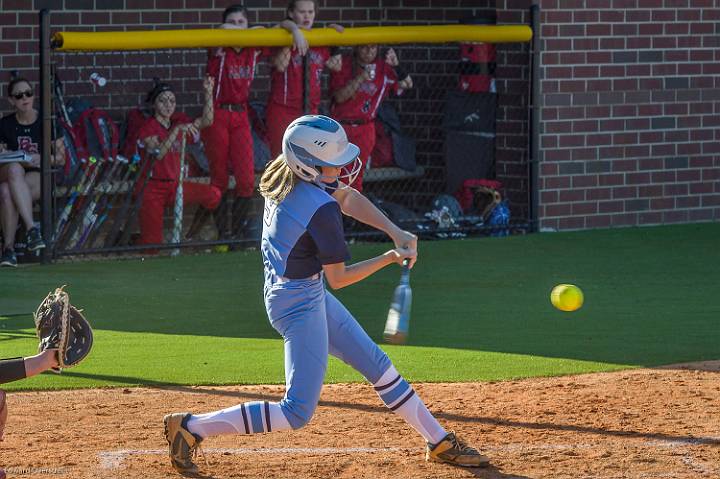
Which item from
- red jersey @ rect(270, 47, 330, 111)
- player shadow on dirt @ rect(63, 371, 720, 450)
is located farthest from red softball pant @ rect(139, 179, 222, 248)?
player shadow on dirt @ rect(63, 371, 720, 450)

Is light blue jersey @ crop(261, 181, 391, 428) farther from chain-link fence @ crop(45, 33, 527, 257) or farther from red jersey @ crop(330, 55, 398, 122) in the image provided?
red jersey @ crop(330, 55, 398, 122)

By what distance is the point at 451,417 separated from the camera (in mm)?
7488

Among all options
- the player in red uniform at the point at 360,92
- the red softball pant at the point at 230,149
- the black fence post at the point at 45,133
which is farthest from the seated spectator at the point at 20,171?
the player in red uniform at the point at 360,92

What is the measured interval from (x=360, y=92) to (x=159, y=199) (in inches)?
93.0

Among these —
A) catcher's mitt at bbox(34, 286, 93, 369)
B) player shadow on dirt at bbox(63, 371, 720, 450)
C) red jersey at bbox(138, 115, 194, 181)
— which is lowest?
player shadow on dirt at bbox(63, 371, 720, 450)

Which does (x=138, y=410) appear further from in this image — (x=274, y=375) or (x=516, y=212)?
(x=516, y=212)

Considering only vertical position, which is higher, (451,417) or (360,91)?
(360,91)

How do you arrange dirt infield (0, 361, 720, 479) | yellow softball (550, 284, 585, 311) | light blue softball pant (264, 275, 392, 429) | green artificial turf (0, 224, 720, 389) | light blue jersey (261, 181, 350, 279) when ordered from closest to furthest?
light blue jersey (261, 181, 350, 279), light blue softball pant (264, 275, 392, 429), dirt infield (0, 361, 720, 479), yellow softball (550, 284, 585, 311), green artificial turf (0, 224, 720, 389)

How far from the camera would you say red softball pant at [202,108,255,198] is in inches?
519

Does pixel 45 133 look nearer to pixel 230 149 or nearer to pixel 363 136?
pixel 230 149

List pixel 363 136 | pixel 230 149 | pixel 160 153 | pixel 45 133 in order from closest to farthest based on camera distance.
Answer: pixel 45 133
pixel 160 153
pixel 230 149
pixel 363 136

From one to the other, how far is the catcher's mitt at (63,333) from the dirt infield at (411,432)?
636mm

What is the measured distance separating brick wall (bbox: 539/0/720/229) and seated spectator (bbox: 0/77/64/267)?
5.34 metres

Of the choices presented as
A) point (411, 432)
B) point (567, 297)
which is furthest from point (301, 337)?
point (567, 297)
